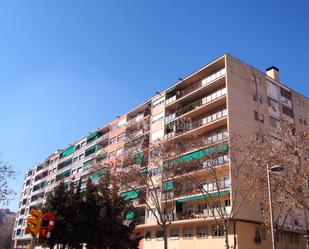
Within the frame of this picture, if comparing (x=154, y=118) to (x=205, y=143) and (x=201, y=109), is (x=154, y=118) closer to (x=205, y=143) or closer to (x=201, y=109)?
(x=201, y=109)

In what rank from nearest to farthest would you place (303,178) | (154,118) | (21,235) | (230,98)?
1. (303,178)
2. (230,98)
3. (154,118)
4. (21,235)

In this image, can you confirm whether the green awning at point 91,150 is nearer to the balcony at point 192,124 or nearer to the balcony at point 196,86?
the balcony at point 196,86

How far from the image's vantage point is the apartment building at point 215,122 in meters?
35.1

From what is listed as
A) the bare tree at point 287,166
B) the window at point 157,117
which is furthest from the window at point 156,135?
the bare tree at point 287,166

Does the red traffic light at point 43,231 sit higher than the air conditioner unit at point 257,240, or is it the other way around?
the air conditioner unit at point 257,240

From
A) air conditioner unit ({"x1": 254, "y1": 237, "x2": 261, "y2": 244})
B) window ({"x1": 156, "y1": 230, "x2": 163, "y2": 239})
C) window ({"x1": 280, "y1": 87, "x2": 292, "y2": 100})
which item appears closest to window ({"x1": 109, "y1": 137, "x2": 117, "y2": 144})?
window ({"x1": 156, "y1": 230, "x2": 163, "y2": 239})

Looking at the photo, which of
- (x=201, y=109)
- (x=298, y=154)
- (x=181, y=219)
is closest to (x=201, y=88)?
(x=201, y=109)

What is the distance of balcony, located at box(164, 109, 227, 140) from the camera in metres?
38.9

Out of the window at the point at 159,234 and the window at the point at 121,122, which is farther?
the window at the point at 121,122

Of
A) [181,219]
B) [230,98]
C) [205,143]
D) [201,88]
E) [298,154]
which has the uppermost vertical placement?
[201,88]

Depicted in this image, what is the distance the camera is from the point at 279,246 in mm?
35438

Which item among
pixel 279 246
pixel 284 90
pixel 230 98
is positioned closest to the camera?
pixel 279 246

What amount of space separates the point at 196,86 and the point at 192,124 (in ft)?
16.7

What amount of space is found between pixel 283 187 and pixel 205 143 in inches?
341
